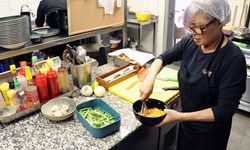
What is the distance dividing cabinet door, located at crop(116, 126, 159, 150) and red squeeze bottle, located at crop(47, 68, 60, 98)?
1.61ft

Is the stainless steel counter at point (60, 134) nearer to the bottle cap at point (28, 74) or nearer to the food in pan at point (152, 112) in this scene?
the food in pan at point (152, 112)

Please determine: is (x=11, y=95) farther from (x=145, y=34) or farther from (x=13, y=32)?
(x=145, y=34)

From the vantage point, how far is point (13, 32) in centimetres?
113

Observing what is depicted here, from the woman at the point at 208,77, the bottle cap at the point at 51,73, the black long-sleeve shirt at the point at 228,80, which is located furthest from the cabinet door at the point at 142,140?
the bottle cap at the point at 51,73

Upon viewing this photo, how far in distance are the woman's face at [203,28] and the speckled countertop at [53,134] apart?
532mm

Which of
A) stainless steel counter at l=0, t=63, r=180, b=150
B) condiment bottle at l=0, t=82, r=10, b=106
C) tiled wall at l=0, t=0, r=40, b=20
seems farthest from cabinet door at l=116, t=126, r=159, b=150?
tiled wall at l=0, t=0, r=40, b=20

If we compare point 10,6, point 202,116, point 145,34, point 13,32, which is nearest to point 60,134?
point 13,32

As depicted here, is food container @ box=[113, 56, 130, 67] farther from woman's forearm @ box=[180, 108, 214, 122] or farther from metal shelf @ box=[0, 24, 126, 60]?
woman's forearm @ box=[180, 108, 214, 122]

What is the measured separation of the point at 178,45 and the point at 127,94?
43cm

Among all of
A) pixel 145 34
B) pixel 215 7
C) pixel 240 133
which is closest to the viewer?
pixel 215 7

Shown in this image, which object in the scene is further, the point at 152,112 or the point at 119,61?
the point at 119,61

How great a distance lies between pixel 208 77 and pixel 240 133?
4.81 feet

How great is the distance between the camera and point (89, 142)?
1028 mm

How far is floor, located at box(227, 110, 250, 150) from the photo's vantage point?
2.01 meters
